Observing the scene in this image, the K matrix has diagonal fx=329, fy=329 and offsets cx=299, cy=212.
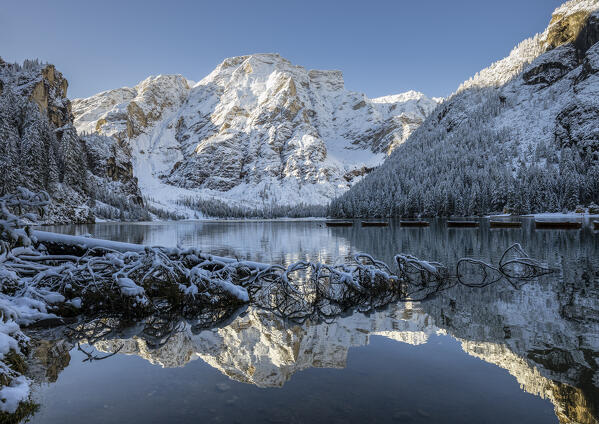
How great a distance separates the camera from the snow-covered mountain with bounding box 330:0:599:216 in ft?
338

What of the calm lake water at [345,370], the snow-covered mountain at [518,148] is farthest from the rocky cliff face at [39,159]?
the snow-covered mountain at [518,148]

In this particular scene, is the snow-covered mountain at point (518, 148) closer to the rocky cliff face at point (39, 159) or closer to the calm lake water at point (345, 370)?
the rocky cliff face at point (39, 159)

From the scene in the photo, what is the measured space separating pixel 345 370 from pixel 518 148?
16690 centimetres

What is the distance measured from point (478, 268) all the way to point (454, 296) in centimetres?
629

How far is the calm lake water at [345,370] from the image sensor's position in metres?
4.72

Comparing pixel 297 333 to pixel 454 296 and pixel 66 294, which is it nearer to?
pixel 454 296

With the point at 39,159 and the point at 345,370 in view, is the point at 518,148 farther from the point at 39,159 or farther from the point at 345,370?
the point at 39,159

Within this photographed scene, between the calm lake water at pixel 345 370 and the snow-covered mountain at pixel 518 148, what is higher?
the snow-covered mountain at pixel 518 148

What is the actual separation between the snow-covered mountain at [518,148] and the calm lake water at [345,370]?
105 meters

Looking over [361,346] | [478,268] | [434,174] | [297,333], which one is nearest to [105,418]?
[297,333]

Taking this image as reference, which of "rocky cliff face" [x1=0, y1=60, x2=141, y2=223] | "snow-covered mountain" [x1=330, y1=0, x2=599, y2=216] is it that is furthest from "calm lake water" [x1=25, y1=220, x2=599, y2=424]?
"snow-covered mountain" [x1=330, y1=0, x2=599, y2=216]

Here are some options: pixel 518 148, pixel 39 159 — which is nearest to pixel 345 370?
pixel 39 159

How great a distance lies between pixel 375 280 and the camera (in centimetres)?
1159

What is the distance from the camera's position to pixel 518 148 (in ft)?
463
